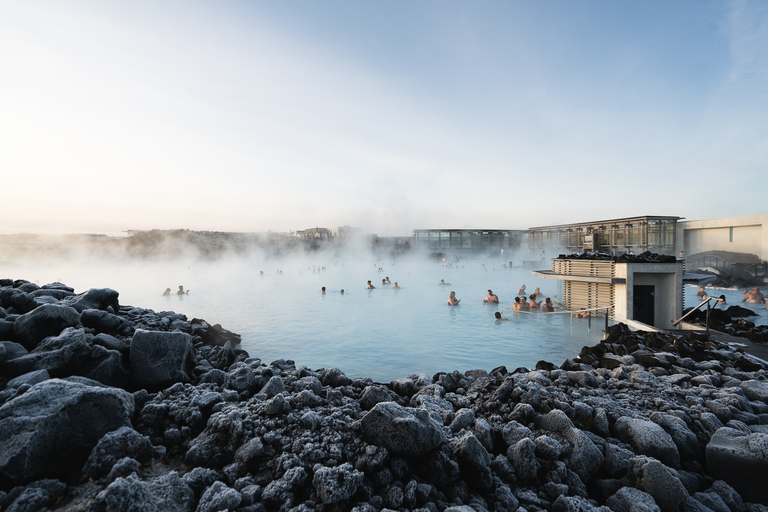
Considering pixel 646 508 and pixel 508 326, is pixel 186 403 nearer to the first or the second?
pixel 646 508

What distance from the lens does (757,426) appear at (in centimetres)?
251

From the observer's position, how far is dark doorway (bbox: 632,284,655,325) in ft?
27.6

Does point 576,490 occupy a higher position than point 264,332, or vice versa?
point 576,490

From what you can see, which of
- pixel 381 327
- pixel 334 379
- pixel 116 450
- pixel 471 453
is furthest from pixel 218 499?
pixel 381 327

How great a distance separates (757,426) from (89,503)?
432cm

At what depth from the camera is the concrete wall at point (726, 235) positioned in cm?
2147

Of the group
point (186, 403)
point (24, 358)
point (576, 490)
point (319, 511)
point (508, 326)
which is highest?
point (24, 358)

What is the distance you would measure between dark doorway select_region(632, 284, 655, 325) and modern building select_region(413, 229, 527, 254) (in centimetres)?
2869

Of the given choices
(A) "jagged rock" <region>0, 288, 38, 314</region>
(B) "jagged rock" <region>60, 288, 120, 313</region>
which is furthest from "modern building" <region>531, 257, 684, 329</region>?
(A) "jagged rock" <region>0, 288, 38, 314</region>

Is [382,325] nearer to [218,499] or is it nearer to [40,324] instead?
[40,324]

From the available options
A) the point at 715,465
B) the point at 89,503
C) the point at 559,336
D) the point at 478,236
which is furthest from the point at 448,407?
the point at 478,236

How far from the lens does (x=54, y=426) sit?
66.2 inches

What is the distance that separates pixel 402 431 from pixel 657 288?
9481 mm

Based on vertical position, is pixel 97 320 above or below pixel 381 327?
above
